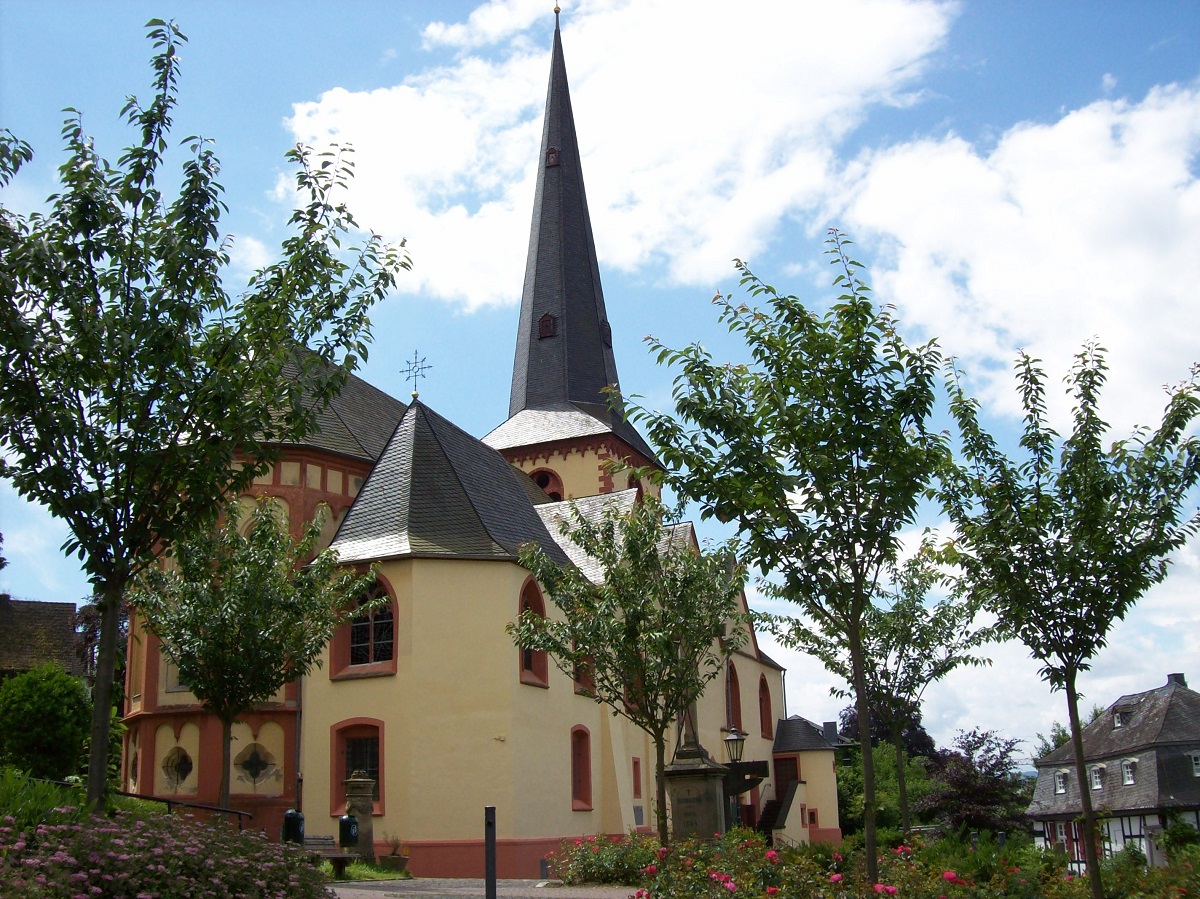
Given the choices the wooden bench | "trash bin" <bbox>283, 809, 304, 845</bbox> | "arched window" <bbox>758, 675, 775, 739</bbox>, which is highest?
"arched window" <bbox>758, 675, 775, 739</bbox>

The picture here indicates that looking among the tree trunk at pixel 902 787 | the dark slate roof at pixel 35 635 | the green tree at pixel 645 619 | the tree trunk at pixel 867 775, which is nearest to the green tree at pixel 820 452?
the tree trunk at pixel 867 775

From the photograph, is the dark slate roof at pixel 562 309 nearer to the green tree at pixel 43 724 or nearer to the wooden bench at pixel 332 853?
the green tree at pixel 43 724

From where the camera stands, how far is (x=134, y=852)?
29.8ft

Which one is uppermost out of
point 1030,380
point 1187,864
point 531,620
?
point 1030,380

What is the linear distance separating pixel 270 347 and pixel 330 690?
15.3 m

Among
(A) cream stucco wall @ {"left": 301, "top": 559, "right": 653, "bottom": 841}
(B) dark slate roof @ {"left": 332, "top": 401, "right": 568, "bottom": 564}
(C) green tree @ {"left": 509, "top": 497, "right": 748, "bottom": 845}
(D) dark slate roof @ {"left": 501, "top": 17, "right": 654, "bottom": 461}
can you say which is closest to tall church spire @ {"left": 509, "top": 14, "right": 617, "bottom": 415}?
(D) dark slate roof @ {"left": 501, "top": 17, "right": 654, "bottom": 461}

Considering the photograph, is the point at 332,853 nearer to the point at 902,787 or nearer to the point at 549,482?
the point at 902,787

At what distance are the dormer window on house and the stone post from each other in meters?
29.8

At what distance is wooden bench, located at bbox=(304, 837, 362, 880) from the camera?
741 inches

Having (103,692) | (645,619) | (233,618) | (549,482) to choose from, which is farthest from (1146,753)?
(103,692)

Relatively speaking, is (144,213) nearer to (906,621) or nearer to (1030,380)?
(1030,380)

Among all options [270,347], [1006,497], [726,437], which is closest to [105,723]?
[270,347]

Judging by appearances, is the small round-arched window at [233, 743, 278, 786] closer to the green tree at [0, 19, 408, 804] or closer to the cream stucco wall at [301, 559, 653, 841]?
the cream stucco wall at [301, 559, 653, 841]

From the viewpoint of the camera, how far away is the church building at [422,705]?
2289 cm
